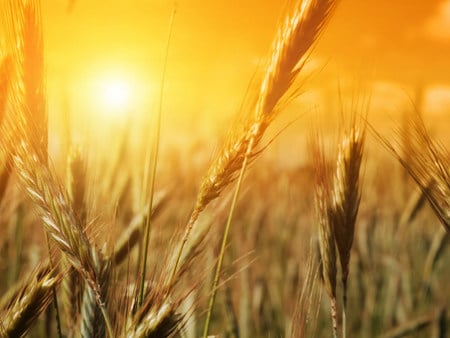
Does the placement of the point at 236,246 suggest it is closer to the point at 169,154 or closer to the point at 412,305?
the point at 412,305

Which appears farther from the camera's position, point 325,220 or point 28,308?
point 325,220

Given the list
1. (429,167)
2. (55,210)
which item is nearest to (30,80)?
(55,210)

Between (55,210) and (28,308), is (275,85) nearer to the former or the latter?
(55,210)

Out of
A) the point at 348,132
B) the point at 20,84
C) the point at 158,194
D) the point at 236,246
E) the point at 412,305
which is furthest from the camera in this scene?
the point at 236,246

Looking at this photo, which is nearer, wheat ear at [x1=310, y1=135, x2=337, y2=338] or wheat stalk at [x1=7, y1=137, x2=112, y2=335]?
wheat stalk at [x1=7, y1=137, x2=112, y2=335]

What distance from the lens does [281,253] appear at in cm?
251

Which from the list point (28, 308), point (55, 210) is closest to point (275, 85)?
point (55, 210)

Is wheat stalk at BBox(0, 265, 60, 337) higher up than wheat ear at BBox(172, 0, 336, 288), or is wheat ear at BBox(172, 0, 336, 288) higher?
wheat ear at BBox(172, 0, 336, 288)

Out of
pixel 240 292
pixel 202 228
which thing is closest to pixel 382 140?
pixel 202 228

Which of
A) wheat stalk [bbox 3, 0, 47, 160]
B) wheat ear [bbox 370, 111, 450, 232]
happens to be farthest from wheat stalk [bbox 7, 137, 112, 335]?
wheat ear [bbox 370, 111, 450, 232]

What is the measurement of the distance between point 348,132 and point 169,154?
101 inches

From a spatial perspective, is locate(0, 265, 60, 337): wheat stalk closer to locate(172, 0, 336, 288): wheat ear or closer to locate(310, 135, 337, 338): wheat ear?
locate(172, 0, 336, 288): wheat ear

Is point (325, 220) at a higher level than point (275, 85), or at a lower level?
lower

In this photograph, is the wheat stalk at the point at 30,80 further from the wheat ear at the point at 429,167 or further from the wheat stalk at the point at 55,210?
the wheat ear at the point at 429,167
